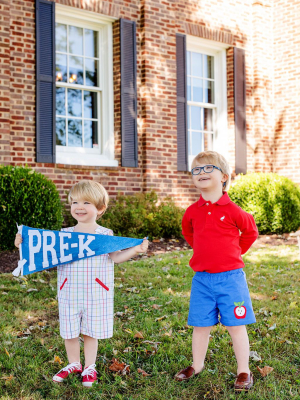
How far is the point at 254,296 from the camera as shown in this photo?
4.60 m

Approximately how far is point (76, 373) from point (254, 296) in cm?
234

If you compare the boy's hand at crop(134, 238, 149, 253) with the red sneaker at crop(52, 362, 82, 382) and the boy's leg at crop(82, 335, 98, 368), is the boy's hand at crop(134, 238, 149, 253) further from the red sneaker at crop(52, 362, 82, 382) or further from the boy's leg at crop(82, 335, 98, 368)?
the red sneaker at crop(52, 362, 82, 382)

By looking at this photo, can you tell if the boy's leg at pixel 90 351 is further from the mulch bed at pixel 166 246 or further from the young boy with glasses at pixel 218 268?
the mulch bed at pixel 166 246

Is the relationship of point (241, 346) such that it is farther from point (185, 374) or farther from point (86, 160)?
point (86, 160)

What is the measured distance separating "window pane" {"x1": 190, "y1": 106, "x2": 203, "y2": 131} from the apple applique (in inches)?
292

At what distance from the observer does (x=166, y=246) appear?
7.50 meters

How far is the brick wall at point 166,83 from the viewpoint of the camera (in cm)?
715

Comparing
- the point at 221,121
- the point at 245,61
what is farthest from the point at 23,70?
the point at 245,61

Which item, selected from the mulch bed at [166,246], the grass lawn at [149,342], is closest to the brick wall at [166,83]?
the mulch bed at [166,246]

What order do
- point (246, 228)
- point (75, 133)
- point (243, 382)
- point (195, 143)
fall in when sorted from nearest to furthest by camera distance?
1. point (243, 382)
2. point (246, 228)
3. point (75, 133)
4. point (195, 143)

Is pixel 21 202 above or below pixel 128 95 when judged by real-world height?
below

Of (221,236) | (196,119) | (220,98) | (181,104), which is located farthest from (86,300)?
(220,98)

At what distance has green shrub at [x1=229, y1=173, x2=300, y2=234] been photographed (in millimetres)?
8711

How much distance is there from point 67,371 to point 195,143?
7.54 meters
